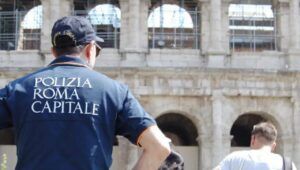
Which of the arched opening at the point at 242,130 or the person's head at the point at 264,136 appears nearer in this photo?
the person's head at the point at 264,136

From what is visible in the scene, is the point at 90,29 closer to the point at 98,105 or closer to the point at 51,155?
the point at 98,105

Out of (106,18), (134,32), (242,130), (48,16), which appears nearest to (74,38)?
(134,32)

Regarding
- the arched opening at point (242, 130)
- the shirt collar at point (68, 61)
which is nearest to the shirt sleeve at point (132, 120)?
the shirt collar at point (68, 61)

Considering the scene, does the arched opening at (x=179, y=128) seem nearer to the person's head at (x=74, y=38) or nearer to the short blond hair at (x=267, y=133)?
the short blond hair at (x=267, y=133)

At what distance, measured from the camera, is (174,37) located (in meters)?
24.8

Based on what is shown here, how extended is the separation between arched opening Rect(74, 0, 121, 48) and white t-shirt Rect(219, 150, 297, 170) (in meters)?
19.5

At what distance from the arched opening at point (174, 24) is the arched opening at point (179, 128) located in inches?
112

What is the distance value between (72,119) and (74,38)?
0.39 m

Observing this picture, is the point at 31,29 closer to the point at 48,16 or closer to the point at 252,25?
the point at 48,16

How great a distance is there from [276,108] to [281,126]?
0.64 metres

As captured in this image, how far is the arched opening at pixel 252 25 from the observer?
82.3 ft

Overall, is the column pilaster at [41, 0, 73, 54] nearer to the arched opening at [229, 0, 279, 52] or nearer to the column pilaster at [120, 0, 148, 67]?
the column pilaster at [120, 0, 148, 67]

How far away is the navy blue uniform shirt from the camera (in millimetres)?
3031

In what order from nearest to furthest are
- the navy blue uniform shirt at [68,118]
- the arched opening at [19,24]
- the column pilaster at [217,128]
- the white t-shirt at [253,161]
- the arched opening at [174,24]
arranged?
the navy blue uniform shirt at [68,118], the white t-shirt at [253,161], the column pilaster at [217,128], the arched opening at [174,24], the arched opening at [19,24]
